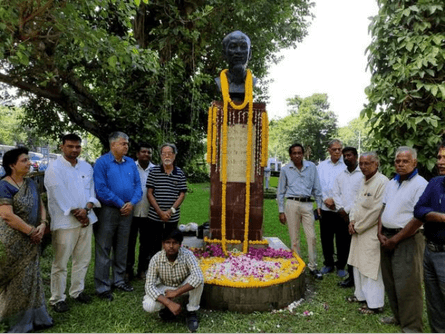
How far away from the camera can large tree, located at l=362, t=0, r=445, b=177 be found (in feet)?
15.6

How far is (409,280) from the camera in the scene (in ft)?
11.3

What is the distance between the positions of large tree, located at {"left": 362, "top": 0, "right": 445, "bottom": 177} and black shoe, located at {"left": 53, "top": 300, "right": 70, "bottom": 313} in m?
4.51

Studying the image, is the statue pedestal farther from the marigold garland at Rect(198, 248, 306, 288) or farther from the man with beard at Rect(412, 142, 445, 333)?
the man with beard at Rect(412, 142, 445, 333)

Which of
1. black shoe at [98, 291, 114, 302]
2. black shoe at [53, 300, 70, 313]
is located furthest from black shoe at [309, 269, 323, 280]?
black shoe at [53, 300, 70, 313]

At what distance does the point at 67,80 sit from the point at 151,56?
3169 mm

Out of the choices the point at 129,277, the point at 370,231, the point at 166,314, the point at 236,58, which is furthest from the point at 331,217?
the point at 129,277

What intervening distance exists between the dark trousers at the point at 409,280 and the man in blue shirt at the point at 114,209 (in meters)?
3.05

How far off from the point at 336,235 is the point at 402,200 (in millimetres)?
2203

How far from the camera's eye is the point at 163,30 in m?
8.64

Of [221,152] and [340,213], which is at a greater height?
[221,152]

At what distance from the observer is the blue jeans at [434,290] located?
3.07 metres

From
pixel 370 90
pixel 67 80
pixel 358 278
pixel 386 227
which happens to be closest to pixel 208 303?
pixel 358 278

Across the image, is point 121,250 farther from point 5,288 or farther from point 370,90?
point 370,90

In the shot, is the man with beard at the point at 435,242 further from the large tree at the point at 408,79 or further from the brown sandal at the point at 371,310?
the large tree at the point at 408,79
